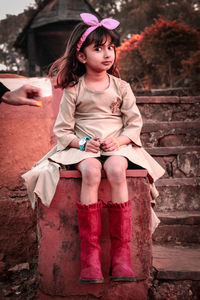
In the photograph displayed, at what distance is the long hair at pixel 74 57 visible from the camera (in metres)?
1.99

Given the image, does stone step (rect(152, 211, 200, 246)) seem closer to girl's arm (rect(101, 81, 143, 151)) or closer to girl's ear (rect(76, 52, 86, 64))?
girl's arm (rect(101, 81, 143, 151))

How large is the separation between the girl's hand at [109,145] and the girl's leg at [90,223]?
0.17 meters

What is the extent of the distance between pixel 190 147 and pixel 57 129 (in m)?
1.66

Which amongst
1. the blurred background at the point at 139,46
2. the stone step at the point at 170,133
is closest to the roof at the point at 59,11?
the blurred background at the point at 139,46

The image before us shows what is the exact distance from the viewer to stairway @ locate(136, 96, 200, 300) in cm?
200

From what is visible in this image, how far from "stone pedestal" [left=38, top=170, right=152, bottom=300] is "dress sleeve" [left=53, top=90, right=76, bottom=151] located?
28 cm

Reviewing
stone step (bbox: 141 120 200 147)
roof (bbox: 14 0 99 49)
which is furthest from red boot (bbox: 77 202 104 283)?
roof (bbox: 14 0 99 49)

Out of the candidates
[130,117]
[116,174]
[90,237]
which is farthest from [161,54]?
[90,237]

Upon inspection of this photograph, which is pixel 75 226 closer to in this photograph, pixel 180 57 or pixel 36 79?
pixel 36 79

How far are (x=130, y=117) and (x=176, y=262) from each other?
1.12 meters

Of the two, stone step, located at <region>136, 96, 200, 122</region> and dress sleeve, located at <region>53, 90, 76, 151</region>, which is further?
stone step, located at <region>136, 96, 200, 122</region>

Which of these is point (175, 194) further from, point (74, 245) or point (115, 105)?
point (74, 245)

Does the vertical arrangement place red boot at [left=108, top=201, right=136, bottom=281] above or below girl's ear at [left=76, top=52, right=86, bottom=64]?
below

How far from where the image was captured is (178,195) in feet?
9.57
